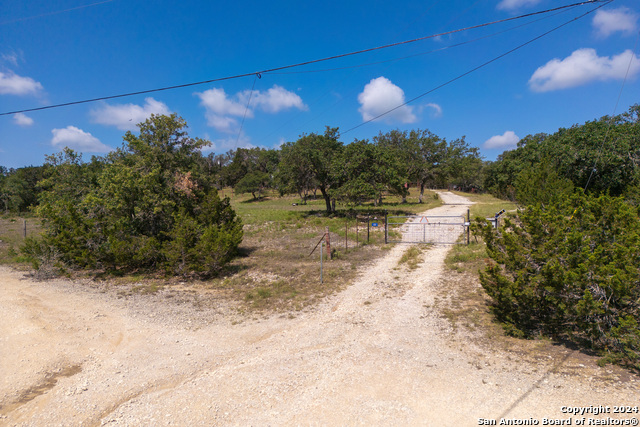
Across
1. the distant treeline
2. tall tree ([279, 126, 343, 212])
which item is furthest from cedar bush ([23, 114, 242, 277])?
tall tree ([279, 126, 343, 212])

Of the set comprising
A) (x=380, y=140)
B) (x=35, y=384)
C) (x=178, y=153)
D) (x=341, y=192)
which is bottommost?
(x=35, y=384)

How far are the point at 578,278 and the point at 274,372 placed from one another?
223 inches

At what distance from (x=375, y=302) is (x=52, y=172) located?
18086 millimetres

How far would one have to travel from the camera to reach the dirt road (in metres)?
4.81

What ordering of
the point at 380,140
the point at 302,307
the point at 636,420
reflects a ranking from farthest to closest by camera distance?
the point at 380,140, the point at 302,307, the point at 636,420

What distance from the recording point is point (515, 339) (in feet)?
22.8

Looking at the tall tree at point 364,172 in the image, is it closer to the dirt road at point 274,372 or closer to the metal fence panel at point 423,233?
the metal fence panel at point 423,233

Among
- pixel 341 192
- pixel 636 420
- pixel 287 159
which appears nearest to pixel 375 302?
pixel 636 420

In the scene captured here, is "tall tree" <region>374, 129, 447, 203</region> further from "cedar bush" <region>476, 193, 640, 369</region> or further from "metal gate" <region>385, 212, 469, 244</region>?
"cedar bush" <region>476, 193, 640, 369</region>

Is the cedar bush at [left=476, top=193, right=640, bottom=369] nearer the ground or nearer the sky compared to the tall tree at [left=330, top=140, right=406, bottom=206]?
nearer the ground

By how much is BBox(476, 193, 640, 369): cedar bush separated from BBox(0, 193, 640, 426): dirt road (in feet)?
2.90

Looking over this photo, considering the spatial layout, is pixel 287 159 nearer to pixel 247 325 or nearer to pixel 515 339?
pixel 247 325

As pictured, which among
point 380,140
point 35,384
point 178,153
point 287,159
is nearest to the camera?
point 35,384

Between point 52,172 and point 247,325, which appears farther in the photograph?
point 52,172
